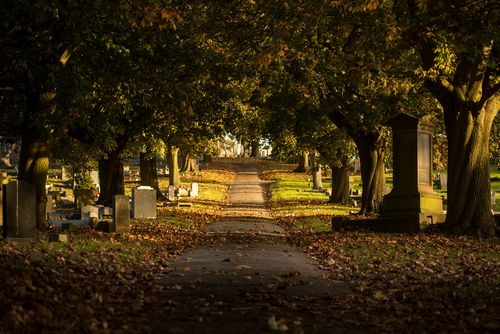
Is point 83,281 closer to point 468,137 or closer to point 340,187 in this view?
point 468,137

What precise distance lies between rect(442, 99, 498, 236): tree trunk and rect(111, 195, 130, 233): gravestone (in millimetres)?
8857

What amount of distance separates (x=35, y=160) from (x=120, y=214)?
2738 millimetres

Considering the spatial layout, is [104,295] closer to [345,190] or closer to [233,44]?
[233,44]

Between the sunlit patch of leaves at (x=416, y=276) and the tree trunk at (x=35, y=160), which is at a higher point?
the tree trunk at (x=35, y=160)

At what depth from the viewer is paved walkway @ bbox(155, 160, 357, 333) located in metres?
8.49

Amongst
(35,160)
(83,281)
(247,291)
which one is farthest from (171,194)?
(247,291)

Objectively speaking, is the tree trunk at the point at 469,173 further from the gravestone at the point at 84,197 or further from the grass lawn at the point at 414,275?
the gravestone at the point at 84,197

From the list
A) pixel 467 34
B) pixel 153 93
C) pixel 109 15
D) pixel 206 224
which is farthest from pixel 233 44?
pixel 467 34

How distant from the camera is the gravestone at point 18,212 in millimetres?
17484

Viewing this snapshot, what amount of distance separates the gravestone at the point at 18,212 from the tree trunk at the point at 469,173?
37.3 ft

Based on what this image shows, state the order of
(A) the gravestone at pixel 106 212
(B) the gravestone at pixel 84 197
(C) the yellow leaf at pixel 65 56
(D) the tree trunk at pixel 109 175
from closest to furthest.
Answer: (C) the yellow leaf at pixel 65 56, (A) the gravestone at pixel 106 212, (D) the tree trunk at pixel 109 175, (B) the gravestone at pixel 84 197

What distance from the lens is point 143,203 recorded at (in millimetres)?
29703

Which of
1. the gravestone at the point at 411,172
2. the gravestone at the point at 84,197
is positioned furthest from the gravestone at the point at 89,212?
the gravestone at the point at 411,172

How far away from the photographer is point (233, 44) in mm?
26469
